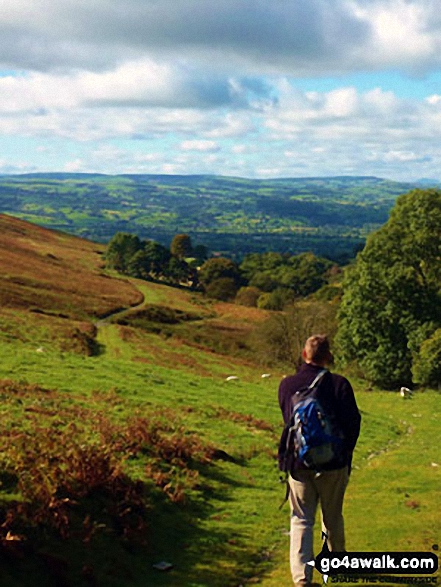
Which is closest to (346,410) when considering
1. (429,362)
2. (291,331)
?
(429,362)

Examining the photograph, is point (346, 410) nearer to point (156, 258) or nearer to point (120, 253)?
point (156, 258)

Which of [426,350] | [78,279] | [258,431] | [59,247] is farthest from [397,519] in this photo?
[59,247]

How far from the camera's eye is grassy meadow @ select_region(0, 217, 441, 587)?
1120 cm

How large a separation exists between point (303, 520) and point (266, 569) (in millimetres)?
2611

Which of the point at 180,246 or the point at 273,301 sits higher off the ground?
the point at 180,246

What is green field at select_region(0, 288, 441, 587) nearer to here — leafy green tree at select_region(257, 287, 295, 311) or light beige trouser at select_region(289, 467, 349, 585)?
light beige trouser at select_region(289, 467, 349, 585)

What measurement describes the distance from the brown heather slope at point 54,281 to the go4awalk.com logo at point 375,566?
5911 centimetres

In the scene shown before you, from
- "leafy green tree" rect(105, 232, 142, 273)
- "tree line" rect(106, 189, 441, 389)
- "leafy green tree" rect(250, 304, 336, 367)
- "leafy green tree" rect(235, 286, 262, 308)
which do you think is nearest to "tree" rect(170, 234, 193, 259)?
"leafy green tree" rect(105, 232, 142, 273)

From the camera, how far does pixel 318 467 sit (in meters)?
9.41

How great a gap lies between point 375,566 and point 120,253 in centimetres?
13635

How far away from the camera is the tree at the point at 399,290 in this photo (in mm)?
41969

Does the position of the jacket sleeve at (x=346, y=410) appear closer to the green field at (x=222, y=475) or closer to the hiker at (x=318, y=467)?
the hiker at (x=318, y=467)

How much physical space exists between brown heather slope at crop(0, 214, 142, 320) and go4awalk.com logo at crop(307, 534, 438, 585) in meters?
59.1

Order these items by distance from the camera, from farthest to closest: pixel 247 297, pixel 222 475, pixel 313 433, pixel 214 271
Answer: pixel 214 271
pixel 247 297
pixel 222 475
pixel 313 433
